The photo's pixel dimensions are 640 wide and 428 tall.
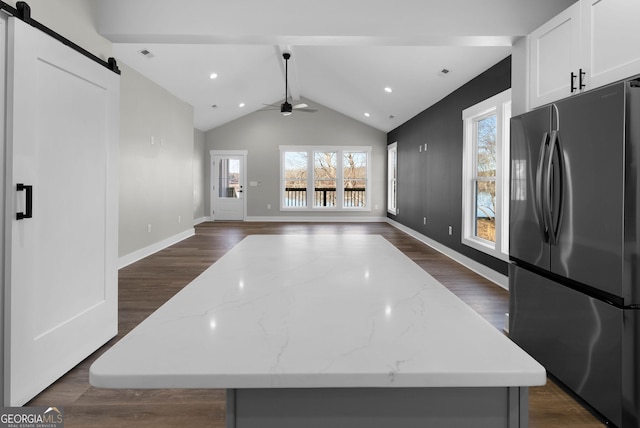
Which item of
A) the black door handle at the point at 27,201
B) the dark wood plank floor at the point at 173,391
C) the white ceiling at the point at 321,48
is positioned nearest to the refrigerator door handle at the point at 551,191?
the dark wood plank floor at the point at 173,391

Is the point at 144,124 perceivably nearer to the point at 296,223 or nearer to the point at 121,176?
the point at 121,176

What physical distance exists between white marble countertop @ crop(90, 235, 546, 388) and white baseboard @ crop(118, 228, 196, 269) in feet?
14.9

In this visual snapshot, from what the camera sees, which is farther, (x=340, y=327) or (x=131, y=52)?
(x=131, y=52)

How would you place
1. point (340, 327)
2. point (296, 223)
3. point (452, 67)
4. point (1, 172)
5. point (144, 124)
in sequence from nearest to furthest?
point (340, 327), point (1, 172), point (452, 67), point (144, 124), point (296, 223)

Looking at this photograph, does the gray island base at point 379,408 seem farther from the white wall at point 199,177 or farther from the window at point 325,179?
the window at point 325,179

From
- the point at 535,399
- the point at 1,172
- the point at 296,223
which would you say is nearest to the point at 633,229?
the point at 535,399

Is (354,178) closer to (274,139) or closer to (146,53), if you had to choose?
(274,139)

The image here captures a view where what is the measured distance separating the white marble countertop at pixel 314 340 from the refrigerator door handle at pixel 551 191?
4.10 feet

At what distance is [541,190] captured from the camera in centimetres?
223

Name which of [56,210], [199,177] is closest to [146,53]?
[56,210]

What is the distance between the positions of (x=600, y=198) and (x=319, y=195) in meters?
9.49

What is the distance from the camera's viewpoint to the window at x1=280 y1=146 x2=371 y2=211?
1108 cm

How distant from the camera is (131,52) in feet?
16.7

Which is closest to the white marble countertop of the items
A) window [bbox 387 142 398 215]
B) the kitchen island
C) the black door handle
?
the kitchen island
